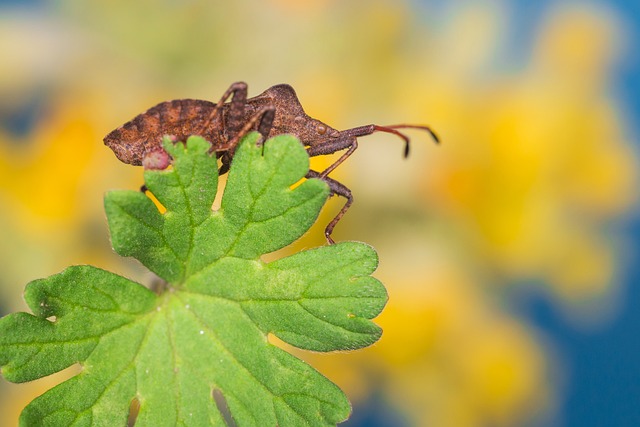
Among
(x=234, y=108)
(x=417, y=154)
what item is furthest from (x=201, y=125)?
(x=417, y=154)

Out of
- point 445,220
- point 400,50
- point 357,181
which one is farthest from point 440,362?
point 400,50

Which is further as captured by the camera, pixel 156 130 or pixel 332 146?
pixel 332 146

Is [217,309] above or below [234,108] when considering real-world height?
below

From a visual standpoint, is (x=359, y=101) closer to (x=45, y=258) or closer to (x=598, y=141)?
(x=598, y=141)

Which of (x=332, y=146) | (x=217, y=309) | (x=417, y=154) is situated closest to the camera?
(x=217, y=309)

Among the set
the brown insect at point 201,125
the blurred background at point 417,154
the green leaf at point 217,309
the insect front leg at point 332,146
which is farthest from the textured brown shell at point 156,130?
the blurred background at point 417,154

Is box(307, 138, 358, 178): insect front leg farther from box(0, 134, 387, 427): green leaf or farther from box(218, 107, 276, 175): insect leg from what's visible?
box(0, 134, 387, 427): green leaf

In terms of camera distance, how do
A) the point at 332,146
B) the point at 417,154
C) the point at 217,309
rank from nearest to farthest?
the point at 217,309 → the point at 332,146 → the point at 417,154

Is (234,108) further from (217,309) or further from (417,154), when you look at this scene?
(417,154)

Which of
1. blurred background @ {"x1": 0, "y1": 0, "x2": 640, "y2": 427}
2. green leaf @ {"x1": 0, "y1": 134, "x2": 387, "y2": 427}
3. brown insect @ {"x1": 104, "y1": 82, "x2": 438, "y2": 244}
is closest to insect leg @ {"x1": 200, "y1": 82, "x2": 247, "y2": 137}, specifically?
brown insect @ {"x1": 104, "y1": 82, "x2": 438, "y2": 244}
